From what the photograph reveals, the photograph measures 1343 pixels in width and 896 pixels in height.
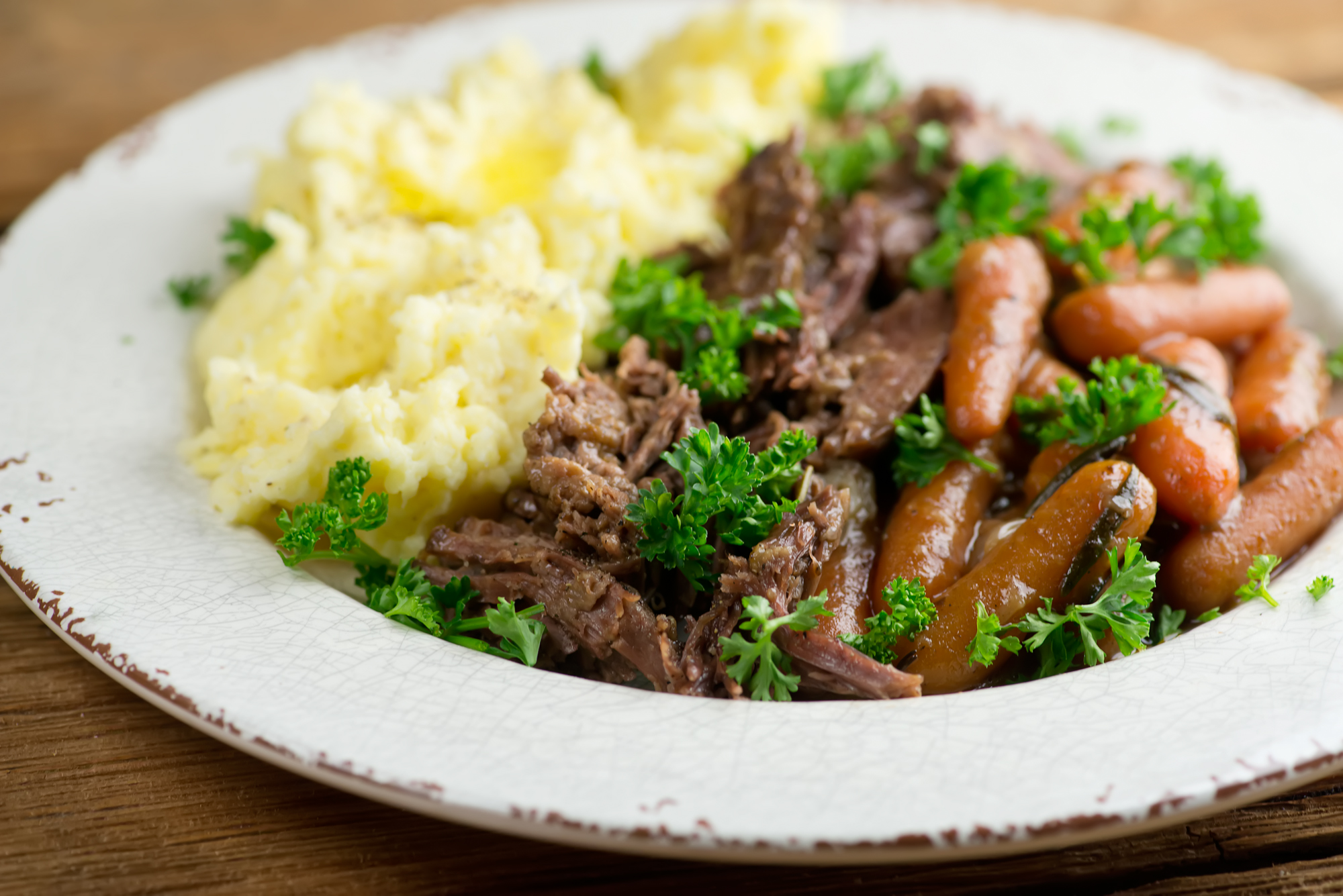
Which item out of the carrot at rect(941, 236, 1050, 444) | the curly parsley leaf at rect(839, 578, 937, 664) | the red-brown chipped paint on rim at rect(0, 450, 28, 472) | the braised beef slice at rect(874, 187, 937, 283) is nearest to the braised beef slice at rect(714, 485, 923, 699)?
the curly parsley leaf at rect(839, 578, 937, 664)

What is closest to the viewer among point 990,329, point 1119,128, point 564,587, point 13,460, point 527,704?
point 527,704

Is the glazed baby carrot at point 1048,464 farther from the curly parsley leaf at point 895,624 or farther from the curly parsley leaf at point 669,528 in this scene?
the curly parsley leaf at point 669,528

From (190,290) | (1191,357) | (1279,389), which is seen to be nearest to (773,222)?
(1191,357)

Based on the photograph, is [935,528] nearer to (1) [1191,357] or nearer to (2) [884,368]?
(2) [884,368]

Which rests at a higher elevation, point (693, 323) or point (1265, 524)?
point (693, 323)

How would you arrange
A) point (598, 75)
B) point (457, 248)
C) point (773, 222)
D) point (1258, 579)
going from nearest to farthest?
point (1258, 579), point (457, 248), point (773, 222), point (598, 75)

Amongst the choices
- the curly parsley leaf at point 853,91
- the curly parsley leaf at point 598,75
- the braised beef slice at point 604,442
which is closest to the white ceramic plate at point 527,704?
the braised beef slice at point 604,442

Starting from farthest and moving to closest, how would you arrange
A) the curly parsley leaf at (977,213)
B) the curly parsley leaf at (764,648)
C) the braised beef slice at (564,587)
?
the curly parsley leaf at (977,213) → the braised beef slice at (564,587) → the curly parsley leaf at (764,648)
